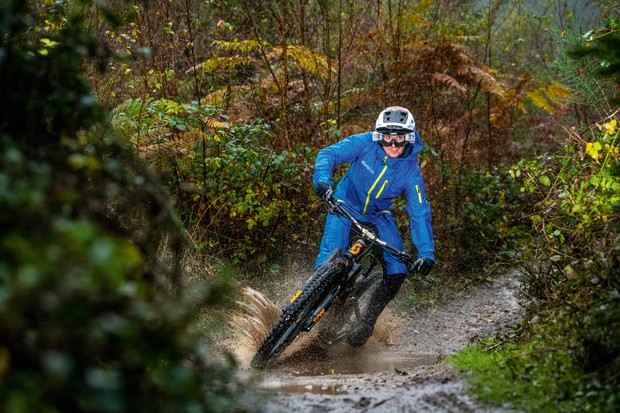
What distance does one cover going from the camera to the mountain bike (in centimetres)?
712

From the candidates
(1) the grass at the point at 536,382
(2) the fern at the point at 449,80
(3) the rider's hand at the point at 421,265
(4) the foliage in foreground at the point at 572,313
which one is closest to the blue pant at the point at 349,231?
(3) the rider's hand at the point at 421,265

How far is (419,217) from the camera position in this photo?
7.70 metres

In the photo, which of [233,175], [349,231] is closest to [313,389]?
[349,231]

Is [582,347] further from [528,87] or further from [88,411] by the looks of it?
[528,87]

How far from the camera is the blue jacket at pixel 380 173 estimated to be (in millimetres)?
7715

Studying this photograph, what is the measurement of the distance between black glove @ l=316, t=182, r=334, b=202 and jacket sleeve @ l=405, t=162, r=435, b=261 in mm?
938

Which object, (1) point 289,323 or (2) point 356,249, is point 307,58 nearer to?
(2) point 356,249

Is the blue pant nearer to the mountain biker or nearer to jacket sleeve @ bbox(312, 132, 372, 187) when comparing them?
the mountain biker

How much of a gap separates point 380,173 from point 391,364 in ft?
6.56

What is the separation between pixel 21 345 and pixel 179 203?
25.6ft

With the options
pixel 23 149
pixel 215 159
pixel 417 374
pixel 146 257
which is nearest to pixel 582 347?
pixel 417 374

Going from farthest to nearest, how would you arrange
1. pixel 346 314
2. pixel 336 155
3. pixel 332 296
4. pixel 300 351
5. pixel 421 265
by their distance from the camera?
pixel 346 314 < pixel 300 351 < pixel 336 155 < pixel 332 296 < pixel 421 265

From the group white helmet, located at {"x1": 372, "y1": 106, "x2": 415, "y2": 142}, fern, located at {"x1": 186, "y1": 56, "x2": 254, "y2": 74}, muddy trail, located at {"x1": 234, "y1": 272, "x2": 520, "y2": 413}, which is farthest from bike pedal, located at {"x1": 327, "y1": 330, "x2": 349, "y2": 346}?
fern, located at {"x1": 186, "y1": 56, "x2": 254, "y2": 74}

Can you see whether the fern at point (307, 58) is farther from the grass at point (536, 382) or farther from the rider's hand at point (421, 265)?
the grass at point (536, 382)
